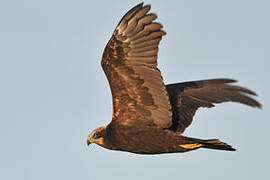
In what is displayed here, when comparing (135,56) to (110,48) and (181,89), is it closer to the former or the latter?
(110,48)

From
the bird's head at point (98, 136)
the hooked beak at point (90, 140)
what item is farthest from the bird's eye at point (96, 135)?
the hooked beak at point (90, 140)

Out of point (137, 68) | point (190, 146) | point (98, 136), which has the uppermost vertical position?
point (137, 68)

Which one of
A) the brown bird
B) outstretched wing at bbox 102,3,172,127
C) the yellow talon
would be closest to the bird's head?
the brown bird

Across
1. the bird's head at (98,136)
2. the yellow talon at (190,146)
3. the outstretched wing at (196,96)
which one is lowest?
the yellow talon at (190,146)

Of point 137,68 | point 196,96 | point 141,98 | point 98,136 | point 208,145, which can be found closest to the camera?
point 137,68

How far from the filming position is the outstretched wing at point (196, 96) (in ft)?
38.9

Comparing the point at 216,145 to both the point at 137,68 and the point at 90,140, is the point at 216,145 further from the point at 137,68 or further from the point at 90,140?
the point at 90,140

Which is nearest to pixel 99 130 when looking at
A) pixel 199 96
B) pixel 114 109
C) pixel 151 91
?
pixel 114 109

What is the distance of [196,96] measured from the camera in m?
12.6

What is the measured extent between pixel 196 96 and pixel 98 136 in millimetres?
2355

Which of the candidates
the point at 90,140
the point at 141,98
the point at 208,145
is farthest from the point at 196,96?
the point at 90,140

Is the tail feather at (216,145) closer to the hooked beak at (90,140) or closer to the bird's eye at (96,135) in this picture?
the bird's eye at (96,135)

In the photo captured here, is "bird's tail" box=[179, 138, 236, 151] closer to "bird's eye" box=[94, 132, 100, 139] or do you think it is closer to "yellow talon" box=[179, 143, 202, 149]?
"yellow talon" box=[179, 143, 202, 149]

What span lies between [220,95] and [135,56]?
8.62 feet
